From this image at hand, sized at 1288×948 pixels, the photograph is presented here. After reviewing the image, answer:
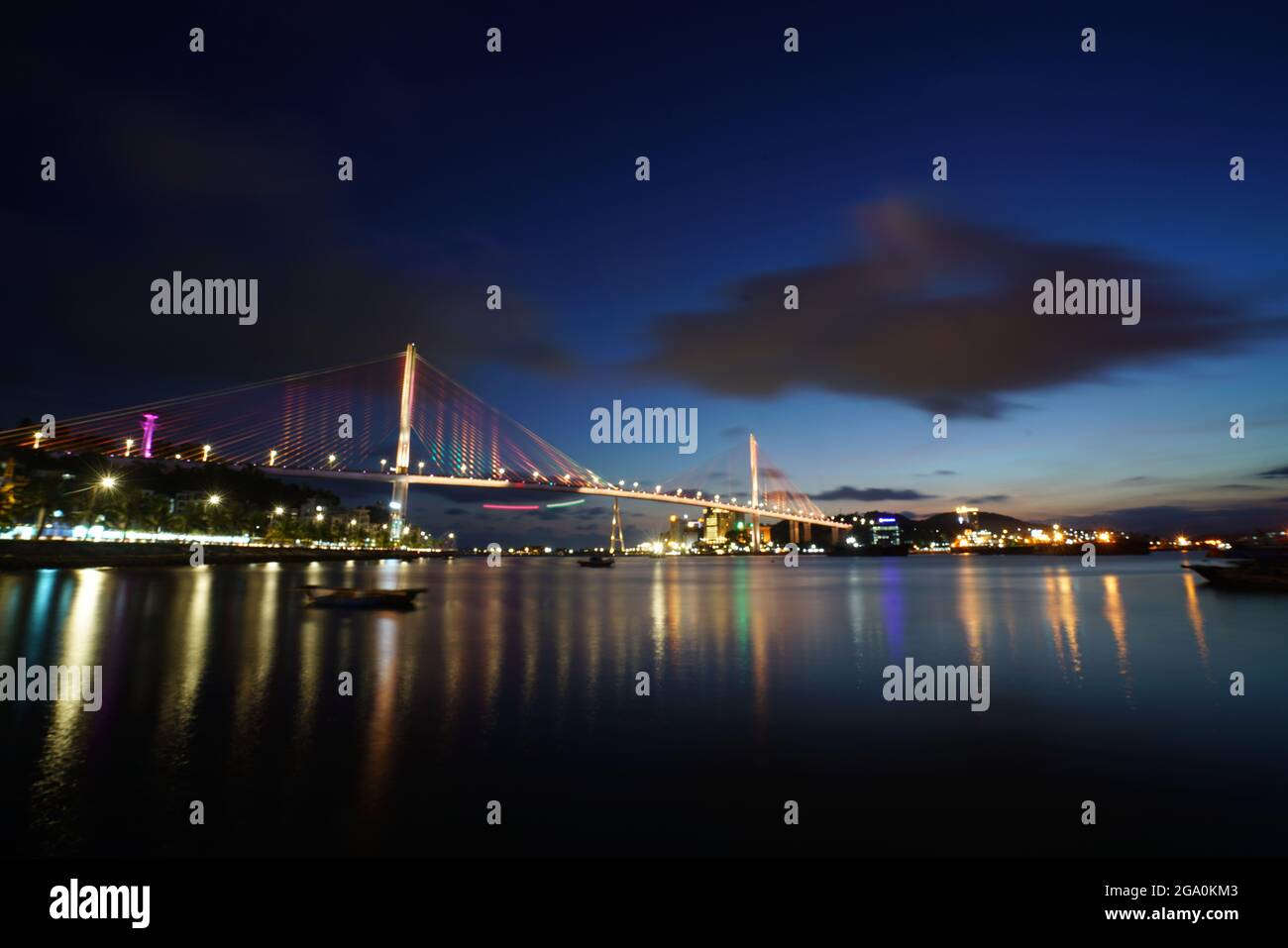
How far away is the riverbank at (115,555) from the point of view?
5394cm

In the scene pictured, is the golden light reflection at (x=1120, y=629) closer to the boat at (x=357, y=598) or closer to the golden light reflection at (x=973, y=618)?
the golden light reflection at (x=973, y=618)

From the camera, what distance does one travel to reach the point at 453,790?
327 inches

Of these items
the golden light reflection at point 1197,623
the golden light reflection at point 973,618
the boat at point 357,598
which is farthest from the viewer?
the boat at point 357,598

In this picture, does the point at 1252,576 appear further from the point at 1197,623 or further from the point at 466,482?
the point at 466,482

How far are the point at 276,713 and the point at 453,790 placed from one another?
5.15m

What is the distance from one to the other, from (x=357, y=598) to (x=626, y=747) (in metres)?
24.7

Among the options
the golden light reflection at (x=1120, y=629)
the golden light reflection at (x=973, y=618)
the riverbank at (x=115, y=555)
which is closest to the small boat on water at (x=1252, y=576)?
the golden light reflection at (x=1120, y=629)

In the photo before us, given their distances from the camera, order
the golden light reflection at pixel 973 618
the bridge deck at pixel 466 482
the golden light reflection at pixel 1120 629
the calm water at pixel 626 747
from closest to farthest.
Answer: the calm water at pixel 626 747 < the golden light reflection at pixel 1120 629 < the golden light reflection at pixel 973 618 < the bridge deck at pixel 466 482

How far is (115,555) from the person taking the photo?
6375 centimetres

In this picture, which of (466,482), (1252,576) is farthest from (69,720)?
(466,482)

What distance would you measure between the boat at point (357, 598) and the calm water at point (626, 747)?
8391mm

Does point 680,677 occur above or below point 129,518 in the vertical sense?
below
